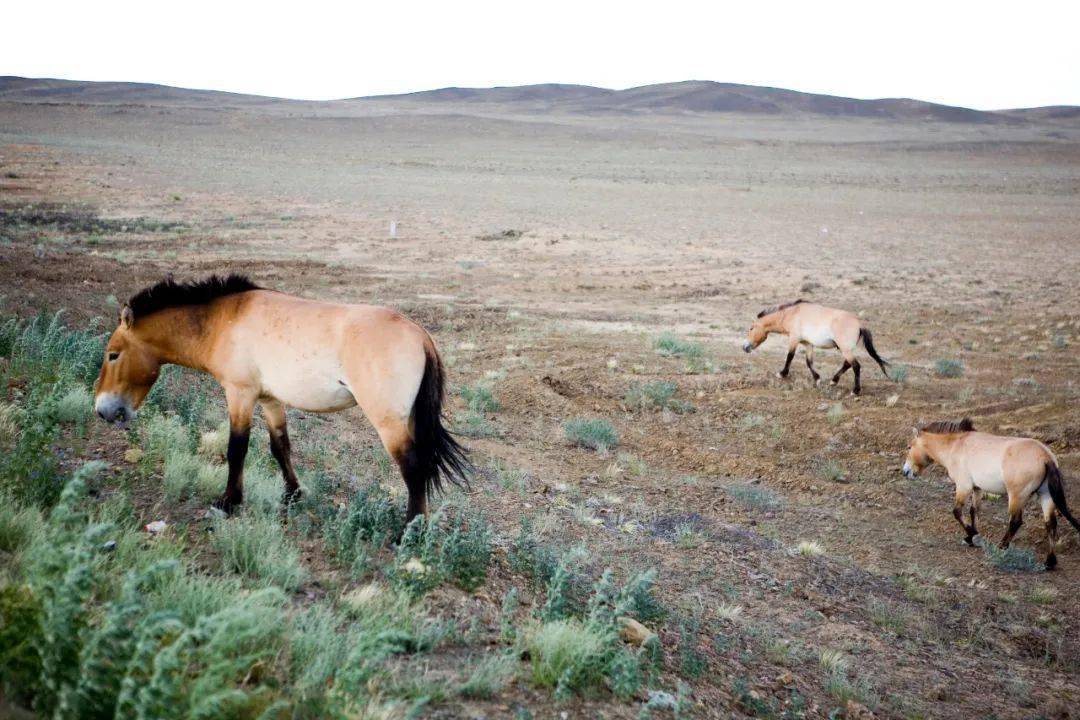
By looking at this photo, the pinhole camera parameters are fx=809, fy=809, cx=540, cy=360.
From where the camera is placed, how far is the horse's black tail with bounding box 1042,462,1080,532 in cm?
798

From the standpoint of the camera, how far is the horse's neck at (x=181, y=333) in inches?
231

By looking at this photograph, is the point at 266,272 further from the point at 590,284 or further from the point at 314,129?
the point at 314,129

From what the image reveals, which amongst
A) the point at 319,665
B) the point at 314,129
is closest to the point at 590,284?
Answer: the point at 319,665

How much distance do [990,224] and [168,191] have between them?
38.6 meters

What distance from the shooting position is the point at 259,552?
14.6ft

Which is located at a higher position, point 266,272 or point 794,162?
point 794,162

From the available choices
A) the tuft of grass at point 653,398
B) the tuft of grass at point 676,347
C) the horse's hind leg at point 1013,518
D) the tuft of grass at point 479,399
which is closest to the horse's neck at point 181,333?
the tuft of grass at point 479,399

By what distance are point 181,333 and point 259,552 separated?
2192 millimetres

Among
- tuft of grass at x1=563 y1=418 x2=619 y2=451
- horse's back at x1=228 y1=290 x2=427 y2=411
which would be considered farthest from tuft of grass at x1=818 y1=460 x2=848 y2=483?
horse's back at x1=228 y1=290 x2=427 y2=411

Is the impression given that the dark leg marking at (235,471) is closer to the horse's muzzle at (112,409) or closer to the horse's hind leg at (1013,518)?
the horse's muzzle at (112,409)

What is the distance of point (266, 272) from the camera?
20484 mm

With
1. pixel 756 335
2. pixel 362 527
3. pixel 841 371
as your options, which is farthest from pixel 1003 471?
pixel 756 335

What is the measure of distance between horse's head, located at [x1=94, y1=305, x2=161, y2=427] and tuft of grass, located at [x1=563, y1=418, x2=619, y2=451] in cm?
534

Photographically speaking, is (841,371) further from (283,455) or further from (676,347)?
(283,455)
